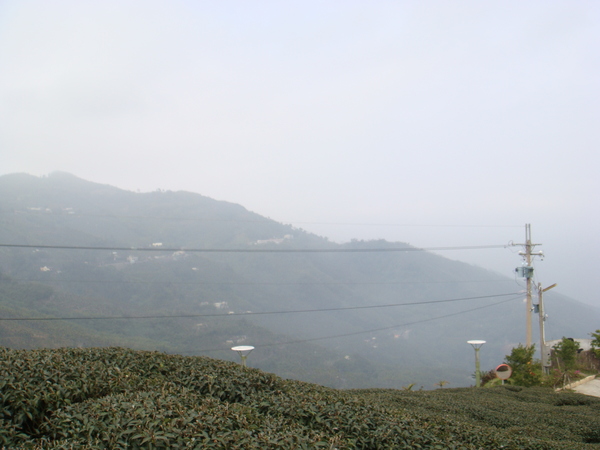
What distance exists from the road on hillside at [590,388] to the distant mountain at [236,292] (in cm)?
2365

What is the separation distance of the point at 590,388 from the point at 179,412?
63.0 feet

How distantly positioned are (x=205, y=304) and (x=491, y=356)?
6125 centimetres

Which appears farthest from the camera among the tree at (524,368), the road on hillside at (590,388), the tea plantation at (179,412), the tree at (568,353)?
the tree at (568,353)

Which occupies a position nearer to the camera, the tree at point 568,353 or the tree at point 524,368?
the tree at point 524,368

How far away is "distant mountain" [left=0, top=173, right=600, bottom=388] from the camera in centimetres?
7175

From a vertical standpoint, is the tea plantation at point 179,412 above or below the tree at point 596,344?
above

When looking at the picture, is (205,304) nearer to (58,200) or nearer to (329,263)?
(329,263)

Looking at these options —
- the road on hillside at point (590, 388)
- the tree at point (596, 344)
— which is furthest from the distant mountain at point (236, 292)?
the road on hillside at point (590, 388)

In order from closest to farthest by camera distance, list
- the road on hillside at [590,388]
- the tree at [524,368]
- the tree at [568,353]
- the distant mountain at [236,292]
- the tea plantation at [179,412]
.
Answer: the tea plantation at [179,412], the road on hillside at [590,388], the tree at [524,368], the tree at [568,353], the distant mountain at [236,292]

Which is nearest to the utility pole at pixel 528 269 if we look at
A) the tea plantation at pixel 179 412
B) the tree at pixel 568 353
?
the tree at pixel 568 353

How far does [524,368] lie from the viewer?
741 inches

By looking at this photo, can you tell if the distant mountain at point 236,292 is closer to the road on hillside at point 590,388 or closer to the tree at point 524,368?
the tree at point 524,368

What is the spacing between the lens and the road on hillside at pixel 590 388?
1716 cm

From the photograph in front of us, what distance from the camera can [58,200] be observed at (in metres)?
159
